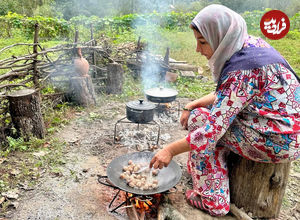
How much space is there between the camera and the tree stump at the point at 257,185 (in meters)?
2.30

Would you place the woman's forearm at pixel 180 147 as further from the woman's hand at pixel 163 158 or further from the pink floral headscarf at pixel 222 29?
→ the pink floral headscarf at pixel 222 29

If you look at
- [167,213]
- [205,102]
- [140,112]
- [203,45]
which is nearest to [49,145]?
[140,112]

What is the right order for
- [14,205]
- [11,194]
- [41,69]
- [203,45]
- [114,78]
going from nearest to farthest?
[203,45] → [14,205] → [11,194] → [41,69] → [114,78]

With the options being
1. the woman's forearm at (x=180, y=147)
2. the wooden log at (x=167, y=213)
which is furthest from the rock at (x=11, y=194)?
the woman's forearm at (x=180, y=147)

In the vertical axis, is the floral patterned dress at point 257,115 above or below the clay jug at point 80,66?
above

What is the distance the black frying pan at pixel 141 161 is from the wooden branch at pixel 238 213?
0.63 m

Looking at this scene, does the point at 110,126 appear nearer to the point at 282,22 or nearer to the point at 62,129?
the point at 62,129

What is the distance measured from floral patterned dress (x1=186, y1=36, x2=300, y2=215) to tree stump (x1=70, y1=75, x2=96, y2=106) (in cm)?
370

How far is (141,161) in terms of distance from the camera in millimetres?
2914

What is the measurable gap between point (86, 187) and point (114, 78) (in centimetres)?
382

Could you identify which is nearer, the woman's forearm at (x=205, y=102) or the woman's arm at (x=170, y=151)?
the woman's arm at (x=170, y=151)

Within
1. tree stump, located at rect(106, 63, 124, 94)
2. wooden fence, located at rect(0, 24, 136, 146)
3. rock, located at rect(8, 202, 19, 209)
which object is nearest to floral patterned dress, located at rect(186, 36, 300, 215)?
rock, located at rect(8, 202, 19, 209)

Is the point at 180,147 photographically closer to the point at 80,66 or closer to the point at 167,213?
the point at 167,213

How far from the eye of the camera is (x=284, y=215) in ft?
8.48
